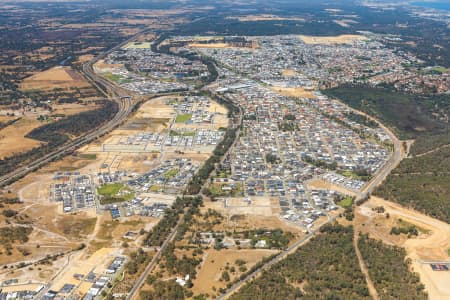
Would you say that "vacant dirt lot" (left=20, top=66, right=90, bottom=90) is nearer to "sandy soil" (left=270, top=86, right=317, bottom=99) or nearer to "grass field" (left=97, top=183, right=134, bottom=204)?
"sandy soil" (left=270, top=86, right=317, bottom=99)

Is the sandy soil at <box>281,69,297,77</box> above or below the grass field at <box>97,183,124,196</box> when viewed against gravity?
above

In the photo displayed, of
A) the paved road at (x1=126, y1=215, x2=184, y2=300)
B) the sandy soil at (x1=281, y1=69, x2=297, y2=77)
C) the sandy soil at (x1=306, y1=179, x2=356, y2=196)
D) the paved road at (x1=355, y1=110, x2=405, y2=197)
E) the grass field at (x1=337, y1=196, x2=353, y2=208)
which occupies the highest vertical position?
the sandy soil at (x1=281, y1=69, x2=297, y2=77)

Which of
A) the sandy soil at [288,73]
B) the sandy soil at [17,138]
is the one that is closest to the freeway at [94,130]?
the sandy soil at [17,138]

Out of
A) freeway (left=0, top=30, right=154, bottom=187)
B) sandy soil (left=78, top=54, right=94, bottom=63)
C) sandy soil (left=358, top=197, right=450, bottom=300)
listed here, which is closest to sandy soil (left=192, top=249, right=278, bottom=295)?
sandy soil (left=358, top=197, right=450, bottom=300)

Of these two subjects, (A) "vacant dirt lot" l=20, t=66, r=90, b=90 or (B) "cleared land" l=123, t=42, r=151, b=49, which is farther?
(B) "cleared land" l=123, t=42, r=151, b=49

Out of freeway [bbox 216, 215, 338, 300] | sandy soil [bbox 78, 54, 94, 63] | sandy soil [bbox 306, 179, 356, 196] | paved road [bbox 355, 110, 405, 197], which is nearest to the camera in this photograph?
freeway [bbox 216, 215, 338, 300]

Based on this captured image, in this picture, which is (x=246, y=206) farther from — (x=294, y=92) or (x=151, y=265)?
(x=294, y=92)

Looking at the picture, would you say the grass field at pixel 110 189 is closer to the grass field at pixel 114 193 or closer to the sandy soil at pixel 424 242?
the grass field at pixel 114 193

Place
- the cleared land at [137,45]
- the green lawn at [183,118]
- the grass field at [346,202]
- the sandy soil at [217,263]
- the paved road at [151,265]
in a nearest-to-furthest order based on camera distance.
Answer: the paved road at [151,265], the sandy soil at [217,263], the grass field at [346,202], the green lawn at [183,118], the cleared land at [137,45]
